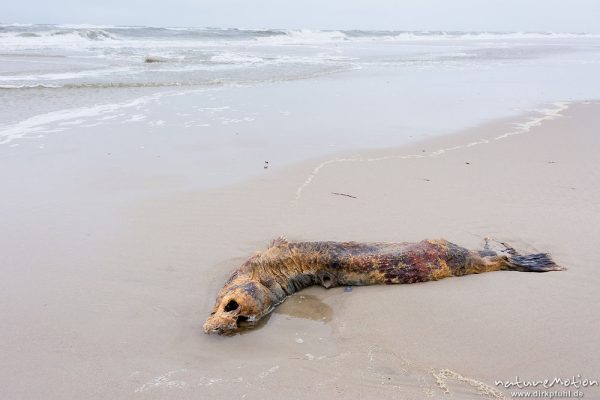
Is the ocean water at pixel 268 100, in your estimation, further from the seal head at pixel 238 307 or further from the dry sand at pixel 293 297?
the seal head at pixel 238 307

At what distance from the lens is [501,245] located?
5.16m

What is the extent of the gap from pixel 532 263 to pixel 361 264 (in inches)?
63.6

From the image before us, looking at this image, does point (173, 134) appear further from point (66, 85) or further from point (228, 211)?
point (66, 85)

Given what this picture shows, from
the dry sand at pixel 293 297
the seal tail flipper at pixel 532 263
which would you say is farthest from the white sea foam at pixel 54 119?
the seal tail flipper at pixel 532 263

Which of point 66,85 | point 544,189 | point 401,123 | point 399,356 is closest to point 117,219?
point 399,356

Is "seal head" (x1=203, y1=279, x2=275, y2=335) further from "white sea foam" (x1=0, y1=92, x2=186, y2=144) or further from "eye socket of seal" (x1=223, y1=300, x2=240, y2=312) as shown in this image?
"white sea foam" (x1=0, y1=92, x2=186, y2=144)

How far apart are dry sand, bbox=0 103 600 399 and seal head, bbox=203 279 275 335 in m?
0.10

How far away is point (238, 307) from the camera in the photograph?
12.7 ft

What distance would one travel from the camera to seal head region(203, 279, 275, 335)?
3.74 metres

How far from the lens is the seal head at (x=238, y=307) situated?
3744mm

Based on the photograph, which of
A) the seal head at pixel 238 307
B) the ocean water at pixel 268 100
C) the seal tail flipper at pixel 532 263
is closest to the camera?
the seal head at pixel 238 307

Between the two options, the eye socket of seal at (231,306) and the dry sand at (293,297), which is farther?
the eye socket of seal at (231,306)

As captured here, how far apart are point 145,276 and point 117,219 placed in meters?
1.40

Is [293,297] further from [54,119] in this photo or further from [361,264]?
[54,119]
